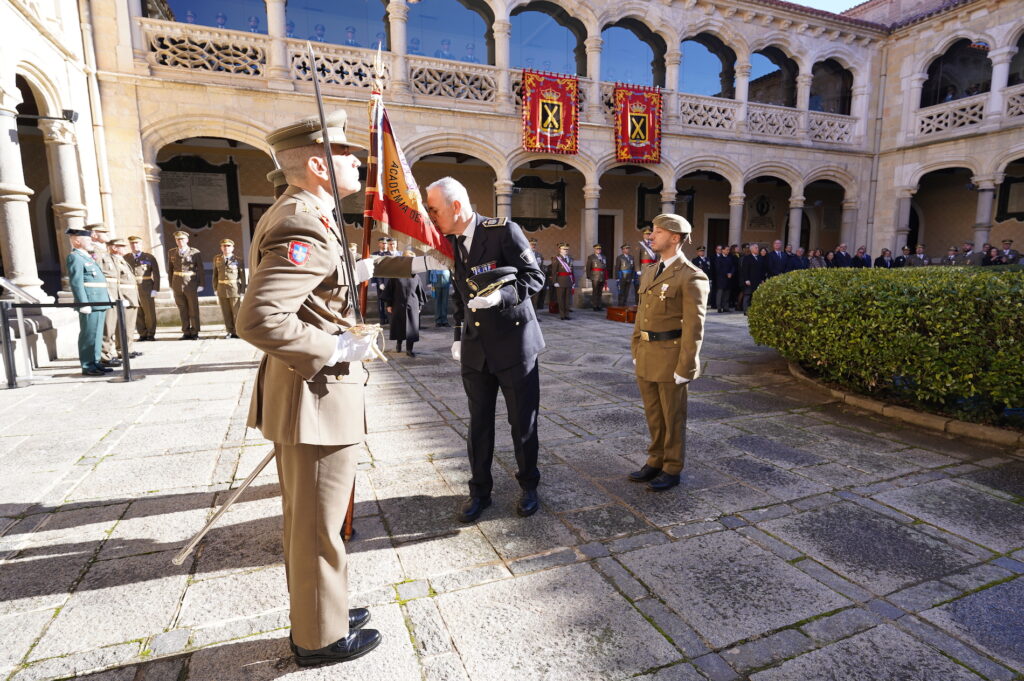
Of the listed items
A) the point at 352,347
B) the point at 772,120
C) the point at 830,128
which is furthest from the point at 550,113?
the point at 352,347

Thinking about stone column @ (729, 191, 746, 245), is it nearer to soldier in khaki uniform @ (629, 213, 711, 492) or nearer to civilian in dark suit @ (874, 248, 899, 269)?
civilian in dark suit @ (874, 248, 899, 269)

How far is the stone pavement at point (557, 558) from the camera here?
5.88 feet

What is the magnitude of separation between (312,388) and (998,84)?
19263mm

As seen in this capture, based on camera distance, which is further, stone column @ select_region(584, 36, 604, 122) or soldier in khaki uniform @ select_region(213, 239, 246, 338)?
stone column @ select_region(584, 36, 604, 122)

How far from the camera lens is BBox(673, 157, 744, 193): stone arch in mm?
13984

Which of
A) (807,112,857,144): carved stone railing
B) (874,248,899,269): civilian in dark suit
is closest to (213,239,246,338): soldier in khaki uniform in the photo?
(807,112,857,144): carved stone railing

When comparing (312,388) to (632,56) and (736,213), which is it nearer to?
(736,213)

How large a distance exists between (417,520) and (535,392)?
0.91 meters

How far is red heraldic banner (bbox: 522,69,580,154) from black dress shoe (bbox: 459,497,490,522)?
10868 millimetres

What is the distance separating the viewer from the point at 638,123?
13.2 metres

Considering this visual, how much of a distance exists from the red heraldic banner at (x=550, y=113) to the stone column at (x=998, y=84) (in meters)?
11.1

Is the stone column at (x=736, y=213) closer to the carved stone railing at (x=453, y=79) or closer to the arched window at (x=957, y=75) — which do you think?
the arched window at (x=957, y=75)

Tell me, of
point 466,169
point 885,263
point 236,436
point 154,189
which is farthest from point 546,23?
point 236,436

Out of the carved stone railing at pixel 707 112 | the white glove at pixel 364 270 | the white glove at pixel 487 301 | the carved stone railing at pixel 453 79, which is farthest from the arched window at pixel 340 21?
the white glove at pixel 364 270
